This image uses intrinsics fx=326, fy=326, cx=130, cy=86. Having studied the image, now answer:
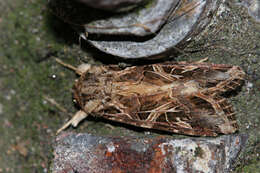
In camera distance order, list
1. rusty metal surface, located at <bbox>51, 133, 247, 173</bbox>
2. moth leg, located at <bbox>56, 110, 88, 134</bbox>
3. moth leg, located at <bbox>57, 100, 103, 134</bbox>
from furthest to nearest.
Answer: moth leg, located at <bbox>56, 110, 88, 134</bbox>, moth leg, located at <bbox>57, 100, 103, 134</bbox>, rusty metal surface, located at <bbox>51, 133, 247, 173</bbox>

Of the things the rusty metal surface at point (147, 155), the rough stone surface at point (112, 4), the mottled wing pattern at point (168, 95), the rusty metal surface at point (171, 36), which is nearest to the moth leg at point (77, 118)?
the mottled wing pattern at point (168, 95)

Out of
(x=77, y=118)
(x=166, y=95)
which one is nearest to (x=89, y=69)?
(x=77, y=118)

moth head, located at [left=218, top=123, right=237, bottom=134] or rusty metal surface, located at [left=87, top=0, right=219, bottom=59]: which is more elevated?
rusty metal surface, located at [left=87, top=0, right=219, bottom=59]

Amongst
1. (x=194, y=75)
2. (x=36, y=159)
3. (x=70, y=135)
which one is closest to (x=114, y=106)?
(x=70, y=135)

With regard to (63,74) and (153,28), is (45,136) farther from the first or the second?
(153,28)

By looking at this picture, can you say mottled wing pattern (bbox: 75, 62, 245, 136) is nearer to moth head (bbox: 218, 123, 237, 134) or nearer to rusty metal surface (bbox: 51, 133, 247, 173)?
moth head (bbox: 218, 123, 237, 134)

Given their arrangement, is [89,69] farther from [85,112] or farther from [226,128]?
[226,128]

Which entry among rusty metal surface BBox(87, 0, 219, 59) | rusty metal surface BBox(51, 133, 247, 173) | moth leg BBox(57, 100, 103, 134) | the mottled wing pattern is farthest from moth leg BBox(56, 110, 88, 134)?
rusty metal surface BBox(87, 0, 219, 59)
